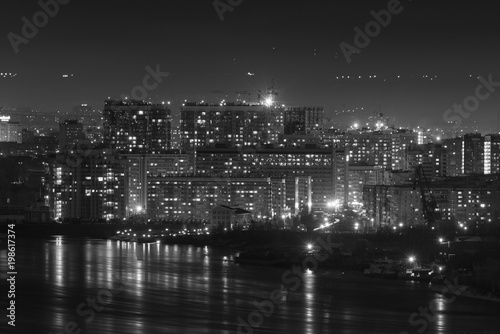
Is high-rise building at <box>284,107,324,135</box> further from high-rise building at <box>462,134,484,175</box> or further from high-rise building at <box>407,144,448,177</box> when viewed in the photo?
high-rise building at <box>462,134,484,175</box>

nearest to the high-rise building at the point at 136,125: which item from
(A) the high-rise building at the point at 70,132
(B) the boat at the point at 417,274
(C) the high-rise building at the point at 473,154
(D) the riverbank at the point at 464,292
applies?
(A) the high-rise building at the point at 70,132

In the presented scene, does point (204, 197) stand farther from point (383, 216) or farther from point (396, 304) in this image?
point (396, 304)

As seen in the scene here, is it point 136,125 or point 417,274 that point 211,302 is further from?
point 136,125

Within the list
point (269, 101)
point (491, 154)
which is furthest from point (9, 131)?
point (491, 154)

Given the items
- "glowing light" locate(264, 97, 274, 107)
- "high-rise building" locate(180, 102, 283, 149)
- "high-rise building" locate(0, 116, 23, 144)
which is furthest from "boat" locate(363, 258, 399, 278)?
"high-rise building" locate(0, 116, 23, 144)

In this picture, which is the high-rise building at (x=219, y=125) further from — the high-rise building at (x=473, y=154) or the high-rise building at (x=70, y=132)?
the high-rise building at (x=473, y=154)

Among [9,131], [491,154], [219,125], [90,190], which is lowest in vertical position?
[90,190]

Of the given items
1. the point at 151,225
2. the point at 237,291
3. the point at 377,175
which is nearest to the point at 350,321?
the point at 237,291
